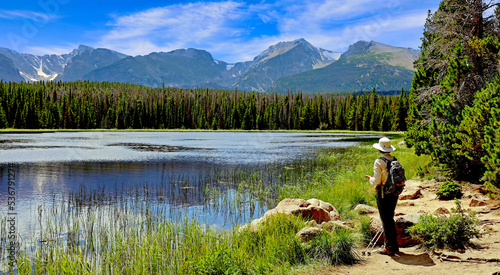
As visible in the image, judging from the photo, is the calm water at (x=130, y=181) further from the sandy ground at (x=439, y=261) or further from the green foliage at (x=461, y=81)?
the green foliage at (x=461, y=81)

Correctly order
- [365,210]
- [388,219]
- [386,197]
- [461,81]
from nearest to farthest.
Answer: [386,197]
[388,219]
[365,210]
[461,81]

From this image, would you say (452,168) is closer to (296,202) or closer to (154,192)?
(296,202)

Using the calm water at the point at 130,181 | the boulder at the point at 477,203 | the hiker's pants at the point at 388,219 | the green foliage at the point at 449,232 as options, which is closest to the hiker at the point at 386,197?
the hiker's pants at the point at 388,219

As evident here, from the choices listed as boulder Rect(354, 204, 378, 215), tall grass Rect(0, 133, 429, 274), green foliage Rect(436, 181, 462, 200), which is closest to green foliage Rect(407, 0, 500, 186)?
green foliage Rect(436, 181, 462, 200)

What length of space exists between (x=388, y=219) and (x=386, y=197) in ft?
2.02

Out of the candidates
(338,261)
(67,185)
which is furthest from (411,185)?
(67,185)

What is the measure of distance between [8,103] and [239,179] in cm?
12808

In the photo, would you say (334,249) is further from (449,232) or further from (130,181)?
(130,181)

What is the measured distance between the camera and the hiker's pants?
8766mm

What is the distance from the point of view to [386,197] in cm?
875

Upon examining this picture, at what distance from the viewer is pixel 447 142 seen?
16984 mm

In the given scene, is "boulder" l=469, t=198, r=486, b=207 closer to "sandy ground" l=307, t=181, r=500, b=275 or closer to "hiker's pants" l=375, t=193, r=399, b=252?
"sandy ground" l=307, t=181, r=500, b=275

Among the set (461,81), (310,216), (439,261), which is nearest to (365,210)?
(310,216)

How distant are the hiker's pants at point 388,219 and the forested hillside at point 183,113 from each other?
112416mm
